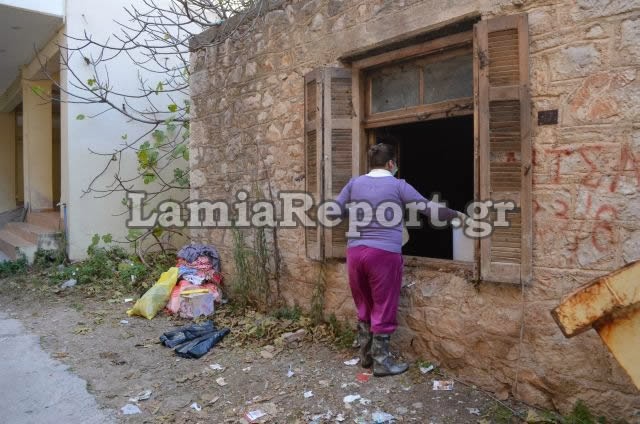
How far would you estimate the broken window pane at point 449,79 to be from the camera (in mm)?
3517

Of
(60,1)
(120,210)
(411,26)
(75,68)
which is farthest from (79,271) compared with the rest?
(411,26)

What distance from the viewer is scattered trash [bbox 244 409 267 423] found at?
10.3 ft

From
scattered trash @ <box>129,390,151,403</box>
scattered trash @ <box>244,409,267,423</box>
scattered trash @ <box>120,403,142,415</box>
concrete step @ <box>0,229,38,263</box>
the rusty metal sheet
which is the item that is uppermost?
the rusty metal sheet

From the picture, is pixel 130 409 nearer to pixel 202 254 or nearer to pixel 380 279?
pixel 380 279

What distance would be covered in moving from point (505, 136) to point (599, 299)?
1440 millimetres

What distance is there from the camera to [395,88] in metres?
4.00

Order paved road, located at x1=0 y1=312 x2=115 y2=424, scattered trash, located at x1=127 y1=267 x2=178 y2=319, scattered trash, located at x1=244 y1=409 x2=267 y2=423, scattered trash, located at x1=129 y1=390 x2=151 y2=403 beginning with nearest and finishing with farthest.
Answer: scattered trash, located at x1=244 y1=409 x2=267 y2=423, paved road, located at x1=0 y1=312 x2=115 y2=424, scattered trash, located at x1=129 y1=390 x2=151 y2=403, scattered trash, located at x1=127 y1=267 x2=178 y2=319

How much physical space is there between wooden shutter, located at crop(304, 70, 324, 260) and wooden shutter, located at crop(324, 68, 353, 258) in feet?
0.18

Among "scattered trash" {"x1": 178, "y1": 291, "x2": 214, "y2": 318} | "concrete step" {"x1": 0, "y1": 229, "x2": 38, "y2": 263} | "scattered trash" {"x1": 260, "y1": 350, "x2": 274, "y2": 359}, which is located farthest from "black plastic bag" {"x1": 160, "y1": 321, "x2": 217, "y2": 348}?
"concrete step" {"x1": 0, "y1": 229, "x2": 38, "y2": 263}

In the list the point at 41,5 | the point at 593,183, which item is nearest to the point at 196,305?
the point at 593,183

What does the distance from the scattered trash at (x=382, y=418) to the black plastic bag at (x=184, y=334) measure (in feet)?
6.78

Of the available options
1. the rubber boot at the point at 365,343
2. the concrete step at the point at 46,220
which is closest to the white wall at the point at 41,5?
the concrete step at the point at 46,220

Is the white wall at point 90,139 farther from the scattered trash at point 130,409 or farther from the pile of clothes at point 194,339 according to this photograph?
the scattered trash at point 130,409

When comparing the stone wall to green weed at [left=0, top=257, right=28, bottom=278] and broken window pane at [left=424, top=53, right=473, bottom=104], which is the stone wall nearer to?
broken window pane at [left=424, top=53, right=473, bottom=104]
